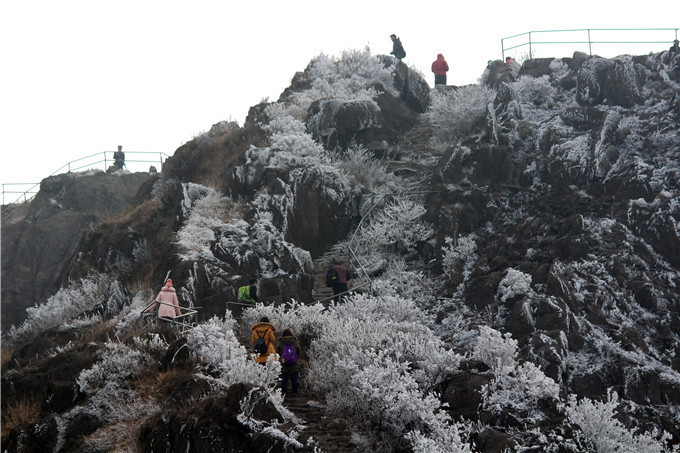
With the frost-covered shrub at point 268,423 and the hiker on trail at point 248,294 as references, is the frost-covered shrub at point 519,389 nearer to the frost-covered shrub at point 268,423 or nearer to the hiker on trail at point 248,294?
the frost-covered shrub at point 268,423

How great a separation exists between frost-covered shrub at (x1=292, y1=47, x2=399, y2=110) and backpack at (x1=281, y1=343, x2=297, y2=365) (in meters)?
16.0

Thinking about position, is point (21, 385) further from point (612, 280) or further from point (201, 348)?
point (612, 280)

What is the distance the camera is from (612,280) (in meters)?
17.0

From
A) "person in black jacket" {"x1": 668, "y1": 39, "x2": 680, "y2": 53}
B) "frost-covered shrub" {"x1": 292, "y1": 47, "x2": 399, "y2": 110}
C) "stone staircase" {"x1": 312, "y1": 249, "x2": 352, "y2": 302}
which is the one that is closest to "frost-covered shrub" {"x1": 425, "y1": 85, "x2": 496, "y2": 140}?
"frost-covered shrub" {"x1": 292, "y1": 47, "x2": 399, "y2": 110}

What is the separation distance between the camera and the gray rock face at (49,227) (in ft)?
85.1

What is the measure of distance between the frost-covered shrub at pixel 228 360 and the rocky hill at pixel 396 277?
0.14ft

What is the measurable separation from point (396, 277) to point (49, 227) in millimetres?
15085

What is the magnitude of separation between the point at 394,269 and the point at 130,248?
294 inches

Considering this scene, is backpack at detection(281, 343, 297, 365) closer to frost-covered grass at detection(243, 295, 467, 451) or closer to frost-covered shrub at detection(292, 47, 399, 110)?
frost-covered grass at detection(243, 295, 467, 451)

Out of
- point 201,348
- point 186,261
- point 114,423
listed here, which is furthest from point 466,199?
point 114,423

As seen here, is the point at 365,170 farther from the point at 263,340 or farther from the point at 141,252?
the point at 263,340

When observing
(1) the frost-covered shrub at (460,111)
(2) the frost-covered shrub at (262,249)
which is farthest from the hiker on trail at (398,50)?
(2) the frost-covered shrub at (262,249)

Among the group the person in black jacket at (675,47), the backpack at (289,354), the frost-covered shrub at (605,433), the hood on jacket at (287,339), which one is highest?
the person in black jacket at (675,47)

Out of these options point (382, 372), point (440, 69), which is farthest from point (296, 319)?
point (440, 69)
